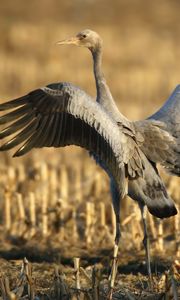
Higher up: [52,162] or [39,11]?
[39,11]

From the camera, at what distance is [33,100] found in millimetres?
7559

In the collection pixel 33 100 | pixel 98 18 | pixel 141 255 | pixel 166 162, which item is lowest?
pixel 141 255

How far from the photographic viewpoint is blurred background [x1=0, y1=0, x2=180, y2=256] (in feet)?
38.6

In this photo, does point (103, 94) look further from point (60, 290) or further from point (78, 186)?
point (78, 186)

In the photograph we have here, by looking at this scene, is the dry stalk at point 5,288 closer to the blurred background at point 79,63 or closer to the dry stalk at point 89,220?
the dry stalk at point 89,220

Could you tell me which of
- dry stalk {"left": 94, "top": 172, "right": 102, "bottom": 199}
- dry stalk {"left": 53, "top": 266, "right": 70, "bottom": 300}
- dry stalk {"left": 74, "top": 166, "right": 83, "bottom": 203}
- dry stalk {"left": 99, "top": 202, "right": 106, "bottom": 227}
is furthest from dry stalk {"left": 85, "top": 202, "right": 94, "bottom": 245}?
dry stalk {"left": 53, "top": 266, "right": 70, "bottom": 300}

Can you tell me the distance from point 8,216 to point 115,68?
10754mm

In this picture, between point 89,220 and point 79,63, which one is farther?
point 79,63

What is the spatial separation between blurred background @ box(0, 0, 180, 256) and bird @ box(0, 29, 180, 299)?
2.47 m

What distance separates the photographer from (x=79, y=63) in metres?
21.4

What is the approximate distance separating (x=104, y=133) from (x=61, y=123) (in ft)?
1.31

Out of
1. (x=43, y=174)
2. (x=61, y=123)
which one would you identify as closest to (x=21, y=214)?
(x=43, y=174)

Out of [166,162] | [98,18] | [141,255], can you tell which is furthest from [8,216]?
[98,18]

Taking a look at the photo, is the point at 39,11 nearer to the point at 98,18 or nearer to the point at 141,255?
the point at 98,18
